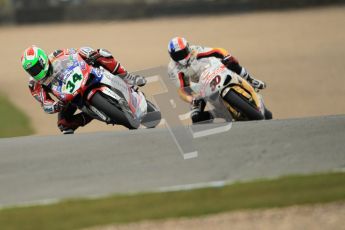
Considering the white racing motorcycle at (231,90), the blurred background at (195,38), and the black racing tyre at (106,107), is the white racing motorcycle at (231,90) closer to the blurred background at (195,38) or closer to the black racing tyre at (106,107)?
the black racing tyre at (106,107)

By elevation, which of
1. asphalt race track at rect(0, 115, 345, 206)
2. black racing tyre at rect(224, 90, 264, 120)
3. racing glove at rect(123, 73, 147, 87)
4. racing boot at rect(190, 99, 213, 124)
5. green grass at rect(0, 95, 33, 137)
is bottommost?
green grass at rect(0, 95, 33, 137)

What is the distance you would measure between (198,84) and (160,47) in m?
14.6

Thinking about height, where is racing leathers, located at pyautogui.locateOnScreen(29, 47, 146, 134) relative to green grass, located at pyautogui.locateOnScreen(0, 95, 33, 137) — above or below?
above

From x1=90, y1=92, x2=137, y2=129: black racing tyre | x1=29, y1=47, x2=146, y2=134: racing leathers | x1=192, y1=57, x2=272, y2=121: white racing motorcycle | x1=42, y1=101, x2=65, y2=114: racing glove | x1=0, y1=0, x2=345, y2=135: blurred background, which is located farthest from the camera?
x1=0, y1=0, x2=345, y2=135: blurred background

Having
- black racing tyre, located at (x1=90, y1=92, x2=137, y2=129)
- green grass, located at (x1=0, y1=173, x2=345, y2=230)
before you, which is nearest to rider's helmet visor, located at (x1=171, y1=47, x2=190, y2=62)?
black racing tyre, located at (x1=90, y1=92, x2=137, y2=129)

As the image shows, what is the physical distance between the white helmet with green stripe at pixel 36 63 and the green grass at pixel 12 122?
5.63 meters

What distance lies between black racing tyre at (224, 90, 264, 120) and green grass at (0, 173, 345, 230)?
406 cm

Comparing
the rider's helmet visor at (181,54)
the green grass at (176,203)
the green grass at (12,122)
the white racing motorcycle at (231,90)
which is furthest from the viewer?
the green grass at (12,122)

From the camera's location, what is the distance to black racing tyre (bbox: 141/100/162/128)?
42.6 ft

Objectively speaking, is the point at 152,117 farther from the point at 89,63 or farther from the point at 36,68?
the point at 36,68

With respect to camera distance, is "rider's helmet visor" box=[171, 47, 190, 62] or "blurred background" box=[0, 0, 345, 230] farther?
"blurred background" box=[0, 0, 345, 230]

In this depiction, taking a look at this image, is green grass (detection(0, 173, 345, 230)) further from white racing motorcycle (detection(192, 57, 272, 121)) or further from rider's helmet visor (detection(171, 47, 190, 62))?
rider's helmet visor (detection(171, 47, 190, 62))

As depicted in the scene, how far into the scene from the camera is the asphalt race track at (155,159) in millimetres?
8688

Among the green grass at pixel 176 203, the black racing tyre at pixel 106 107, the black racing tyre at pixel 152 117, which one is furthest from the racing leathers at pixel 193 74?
the green grass at pixel 176 203
